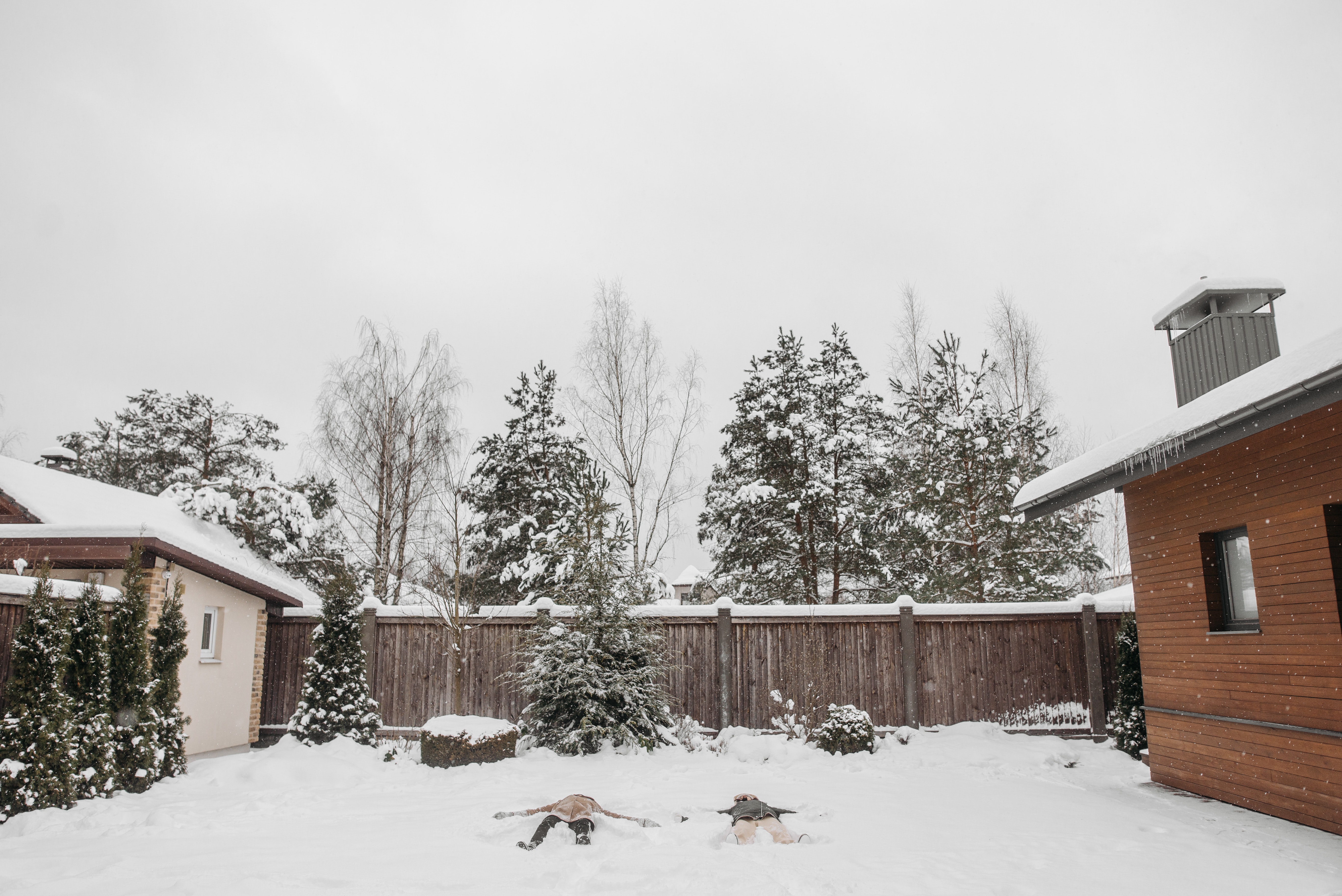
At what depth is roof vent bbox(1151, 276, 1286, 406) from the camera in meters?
7.26

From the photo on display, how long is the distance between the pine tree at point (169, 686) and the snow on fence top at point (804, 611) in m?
2.68

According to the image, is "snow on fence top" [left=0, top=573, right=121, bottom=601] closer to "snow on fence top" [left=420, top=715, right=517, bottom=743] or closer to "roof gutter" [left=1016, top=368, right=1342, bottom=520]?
"snow on fence top" [left=420, top=715, right=517, bottom=743]

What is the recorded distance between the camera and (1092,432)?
2236cm

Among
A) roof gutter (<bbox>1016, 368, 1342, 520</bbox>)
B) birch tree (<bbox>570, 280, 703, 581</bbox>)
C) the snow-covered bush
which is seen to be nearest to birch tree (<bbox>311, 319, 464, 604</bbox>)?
birch tree (<bbox>570, 280, 703, 581</bbox>)

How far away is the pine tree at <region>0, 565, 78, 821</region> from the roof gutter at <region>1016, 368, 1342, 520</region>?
8.40m

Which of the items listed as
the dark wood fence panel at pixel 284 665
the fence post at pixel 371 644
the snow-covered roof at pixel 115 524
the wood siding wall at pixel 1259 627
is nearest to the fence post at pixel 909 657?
the wood siding wall at pixel 1259 627

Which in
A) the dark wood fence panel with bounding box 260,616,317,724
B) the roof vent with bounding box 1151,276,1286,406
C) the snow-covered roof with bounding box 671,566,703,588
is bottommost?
the dark wood fence panel with bounding box 260,616,317,724

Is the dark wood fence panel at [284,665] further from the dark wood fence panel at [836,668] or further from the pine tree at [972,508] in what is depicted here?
the pine tree at [972,508]

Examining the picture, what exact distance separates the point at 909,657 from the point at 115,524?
9453 millimetres

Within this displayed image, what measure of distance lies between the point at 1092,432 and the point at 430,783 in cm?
2161

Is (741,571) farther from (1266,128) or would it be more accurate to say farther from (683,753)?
(1266,128)

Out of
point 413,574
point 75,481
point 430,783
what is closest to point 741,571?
point 413,574

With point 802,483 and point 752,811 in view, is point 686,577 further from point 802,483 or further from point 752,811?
point 752,811

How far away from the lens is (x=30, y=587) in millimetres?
6344
